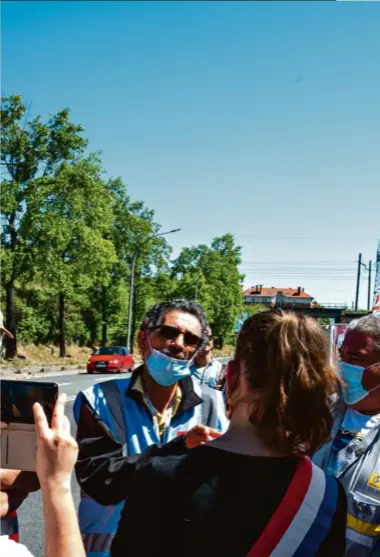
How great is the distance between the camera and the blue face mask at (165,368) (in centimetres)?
290

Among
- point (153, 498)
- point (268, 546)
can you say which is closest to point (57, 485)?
point (153, 498)

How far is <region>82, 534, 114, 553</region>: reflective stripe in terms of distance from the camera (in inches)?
99.7

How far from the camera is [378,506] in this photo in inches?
99.2

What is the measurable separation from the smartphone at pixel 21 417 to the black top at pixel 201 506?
331 millimetres

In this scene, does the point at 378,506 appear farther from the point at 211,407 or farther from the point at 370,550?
the point at 211,407

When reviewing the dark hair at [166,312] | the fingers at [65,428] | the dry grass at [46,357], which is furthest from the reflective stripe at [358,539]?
the dry grass at [46,357]

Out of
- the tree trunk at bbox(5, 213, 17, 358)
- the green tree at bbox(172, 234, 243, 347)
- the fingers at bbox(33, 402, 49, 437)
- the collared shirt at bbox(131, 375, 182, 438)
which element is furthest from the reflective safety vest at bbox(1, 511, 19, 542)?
the green tree at bbox(172, 234, 243, 347)

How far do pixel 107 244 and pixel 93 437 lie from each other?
105ft

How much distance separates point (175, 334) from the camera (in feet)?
10.0

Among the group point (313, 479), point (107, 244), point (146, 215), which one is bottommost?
point (313, 479)

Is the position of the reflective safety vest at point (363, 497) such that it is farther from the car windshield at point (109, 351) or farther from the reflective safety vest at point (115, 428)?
the car windshield at point (109, 351)

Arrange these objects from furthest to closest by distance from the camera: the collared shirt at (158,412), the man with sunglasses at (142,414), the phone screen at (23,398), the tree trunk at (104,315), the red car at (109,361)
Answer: the tree trunk at (104,315) → the red car at (109,361) → the collared shirt at (158,412) → the man with sunglasses at (142,414) → the phone screen at (23,398)

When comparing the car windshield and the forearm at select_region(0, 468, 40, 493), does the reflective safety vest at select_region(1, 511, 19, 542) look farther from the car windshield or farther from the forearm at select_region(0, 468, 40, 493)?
the car windshield

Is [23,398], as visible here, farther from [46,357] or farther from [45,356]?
[45,356]
